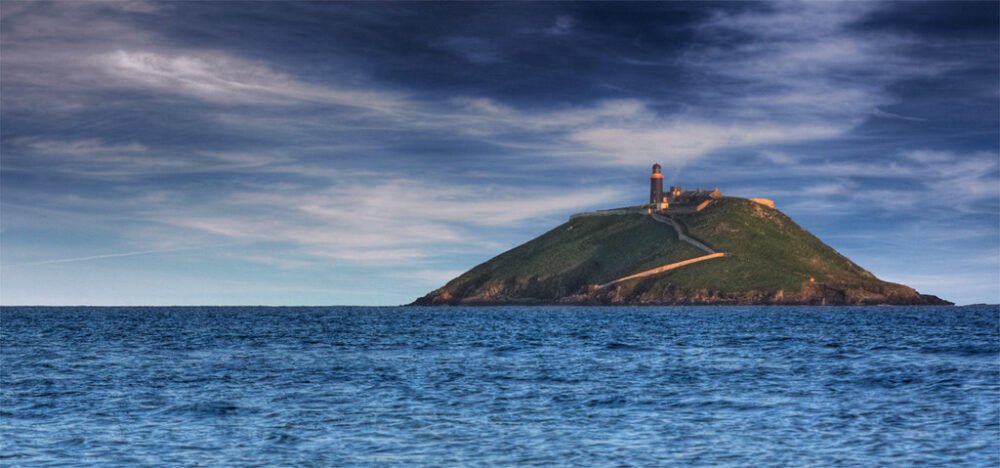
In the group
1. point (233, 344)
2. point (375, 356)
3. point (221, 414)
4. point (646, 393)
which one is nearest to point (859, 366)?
point (646, 393)

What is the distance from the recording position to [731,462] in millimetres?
25422

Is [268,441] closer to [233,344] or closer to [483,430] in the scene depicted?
[483,430]

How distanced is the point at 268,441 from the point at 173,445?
2625 mm

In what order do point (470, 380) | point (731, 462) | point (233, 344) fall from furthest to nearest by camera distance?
point (233, 344) < point (470, 380) < point (731, 462)

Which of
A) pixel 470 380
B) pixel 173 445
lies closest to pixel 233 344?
pixel 470 380

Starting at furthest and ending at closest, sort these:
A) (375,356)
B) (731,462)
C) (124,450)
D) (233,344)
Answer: (233,344), (375,356), (124,450), (731,462)

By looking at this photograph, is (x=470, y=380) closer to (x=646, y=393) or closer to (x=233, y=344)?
(x=646, y=393)

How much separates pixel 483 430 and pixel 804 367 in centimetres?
2713

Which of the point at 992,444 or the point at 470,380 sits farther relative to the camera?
the point at 470,380

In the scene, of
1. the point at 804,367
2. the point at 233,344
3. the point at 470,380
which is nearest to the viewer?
the point at 470,380

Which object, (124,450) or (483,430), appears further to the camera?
(483,430)

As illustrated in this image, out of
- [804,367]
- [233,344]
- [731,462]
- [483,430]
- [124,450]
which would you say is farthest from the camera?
[233,344]

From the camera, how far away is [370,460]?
1022 inches

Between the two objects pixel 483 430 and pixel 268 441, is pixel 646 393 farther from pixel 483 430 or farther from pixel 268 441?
pixel 268 441
